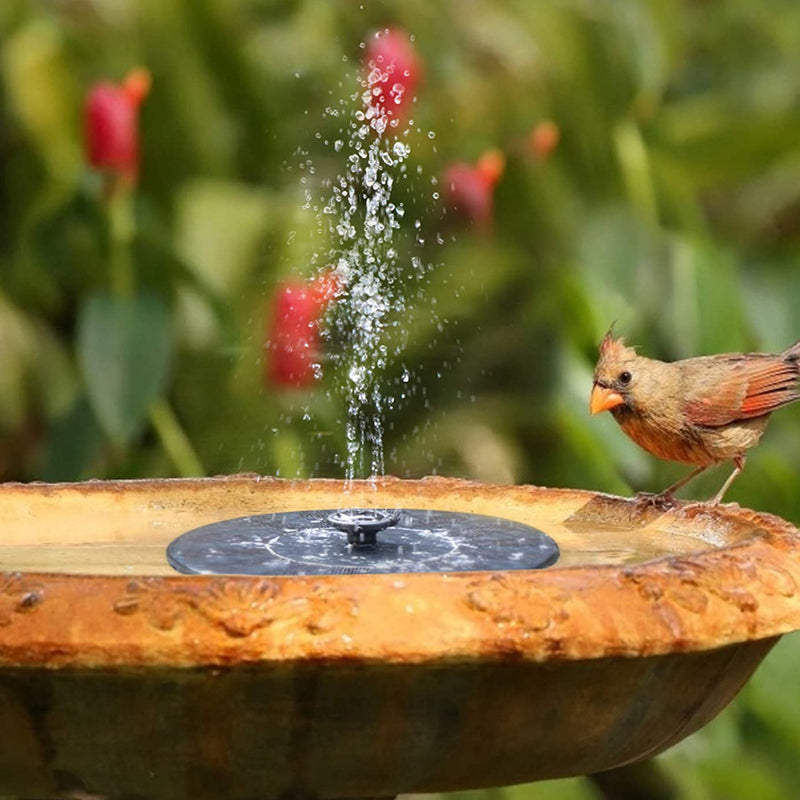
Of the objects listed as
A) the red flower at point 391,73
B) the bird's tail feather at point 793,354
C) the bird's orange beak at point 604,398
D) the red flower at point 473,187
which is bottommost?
the bird's orange beak at point 604,398

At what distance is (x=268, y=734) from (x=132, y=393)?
6.64ft

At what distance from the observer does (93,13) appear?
446cm

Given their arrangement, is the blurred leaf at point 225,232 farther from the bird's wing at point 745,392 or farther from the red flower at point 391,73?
the bird's wing at point 745,392

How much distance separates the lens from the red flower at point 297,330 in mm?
3535

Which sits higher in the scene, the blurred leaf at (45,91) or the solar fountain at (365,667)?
the blurred leaf at (45,91)

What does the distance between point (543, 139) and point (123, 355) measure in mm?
1156

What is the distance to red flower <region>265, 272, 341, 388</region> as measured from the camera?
11.6 feet

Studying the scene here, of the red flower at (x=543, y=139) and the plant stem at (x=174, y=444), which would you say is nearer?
the plant stem at (x=174, y=444)

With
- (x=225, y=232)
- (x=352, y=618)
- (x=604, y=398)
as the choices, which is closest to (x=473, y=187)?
(x=225, y=232)

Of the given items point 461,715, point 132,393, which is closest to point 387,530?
point 461,715

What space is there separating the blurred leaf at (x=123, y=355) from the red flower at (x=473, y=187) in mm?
759

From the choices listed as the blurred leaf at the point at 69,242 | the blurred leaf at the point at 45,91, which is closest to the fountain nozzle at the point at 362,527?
the blurred leaf at the point at 69,242

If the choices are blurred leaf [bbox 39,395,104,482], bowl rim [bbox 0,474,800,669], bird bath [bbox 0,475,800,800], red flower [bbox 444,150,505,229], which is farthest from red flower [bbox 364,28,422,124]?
bowl rim [bbox 0,474,800,669]

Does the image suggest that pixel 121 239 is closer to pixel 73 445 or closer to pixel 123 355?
pixel 123 355
